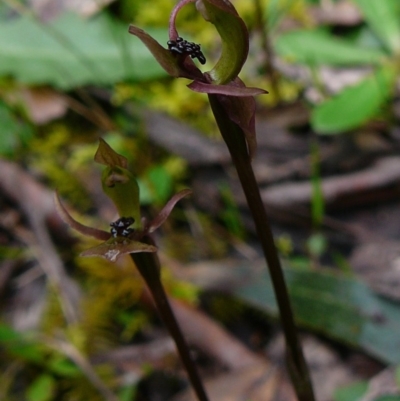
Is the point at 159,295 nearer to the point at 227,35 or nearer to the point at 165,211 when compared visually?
the point at 165,211

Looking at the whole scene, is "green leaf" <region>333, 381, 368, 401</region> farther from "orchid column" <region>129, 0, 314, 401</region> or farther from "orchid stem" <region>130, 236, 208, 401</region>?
"orchid column" <region>129, 0, 314, 401</region>

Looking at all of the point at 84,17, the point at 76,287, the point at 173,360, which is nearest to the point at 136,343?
the point at 173,360

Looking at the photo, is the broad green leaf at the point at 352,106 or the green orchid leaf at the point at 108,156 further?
the broad green leaf at the point at 352,106

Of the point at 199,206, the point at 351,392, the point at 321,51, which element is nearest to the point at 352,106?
the point at 321,51

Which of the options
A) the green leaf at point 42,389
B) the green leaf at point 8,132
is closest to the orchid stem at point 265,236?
the green leaf at point 42,389

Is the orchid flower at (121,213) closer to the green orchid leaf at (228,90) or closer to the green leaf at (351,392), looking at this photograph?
the green orchid leaf at (228,90)

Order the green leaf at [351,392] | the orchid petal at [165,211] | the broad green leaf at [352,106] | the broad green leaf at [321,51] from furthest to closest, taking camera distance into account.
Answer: the broad green leaf at [321,51] → the broad green leaf at [352,106] → the green leaf at [351,392] → the orchid petal at [165,211]

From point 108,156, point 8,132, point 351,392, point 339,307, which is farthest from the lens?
point 8,132

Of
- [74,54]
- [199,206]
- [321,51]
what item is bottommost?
[199,206]

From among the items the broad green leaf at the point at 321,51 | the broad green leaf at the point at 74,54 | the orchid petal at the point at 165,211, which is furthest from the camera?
the broad green leaf at the point at 74,54
